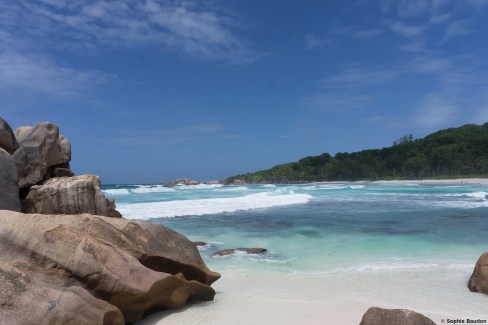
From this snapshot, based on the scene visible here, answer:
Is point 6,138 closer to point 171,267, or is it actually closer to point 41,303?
point 171,267

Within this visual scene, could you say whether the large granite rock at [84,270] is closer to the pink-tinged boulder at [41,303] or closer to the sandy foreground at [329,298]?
the pink-tinged boulder at [41,303]

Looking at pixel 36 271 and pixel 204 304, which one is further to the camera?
pixel 204 304

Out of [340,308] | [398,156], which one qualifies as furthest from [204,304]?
[398,156]

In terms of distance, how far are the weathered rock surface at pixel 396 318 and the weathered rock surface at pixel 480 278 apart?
3.23 meters

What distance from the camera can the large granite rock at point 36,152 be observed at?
26.7 ft

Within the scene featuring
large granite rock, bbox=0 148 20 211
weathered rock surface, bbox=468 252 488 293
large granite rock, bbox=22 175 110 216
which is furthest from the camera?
large granite rock, bbox=22 175 110 216

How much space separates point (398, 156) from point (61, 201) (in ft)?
367

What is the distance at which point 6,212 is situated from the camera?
536 cm

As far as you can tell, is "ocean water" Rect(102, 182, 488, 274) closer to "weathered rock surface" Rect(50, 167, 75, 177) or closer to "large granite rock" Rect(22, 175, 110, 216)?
"large granite rock" Rect(22, 175, 110, 216)

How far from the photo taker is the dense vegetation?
93.6 m

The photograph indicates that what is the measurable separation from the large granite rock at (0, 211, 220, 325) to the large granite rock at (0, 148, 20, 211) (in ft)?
6.07

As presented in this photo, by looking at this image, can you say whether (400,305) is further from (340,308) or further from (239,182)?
(239,182)

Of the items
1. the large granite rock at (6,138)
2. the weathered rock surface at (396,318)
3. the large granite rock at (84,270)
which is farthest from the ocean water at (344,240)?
the large granite rock at (6,138)

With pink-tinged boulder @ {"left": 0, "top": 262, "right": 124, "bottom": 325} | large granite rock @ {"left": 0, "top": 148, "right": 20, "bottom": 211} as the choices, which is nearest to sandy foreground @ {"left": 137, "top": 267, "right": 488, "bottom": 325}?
pink-tinged boulder @ {"left": 0, "top": 262, "right": 124, "bottom": 325}
